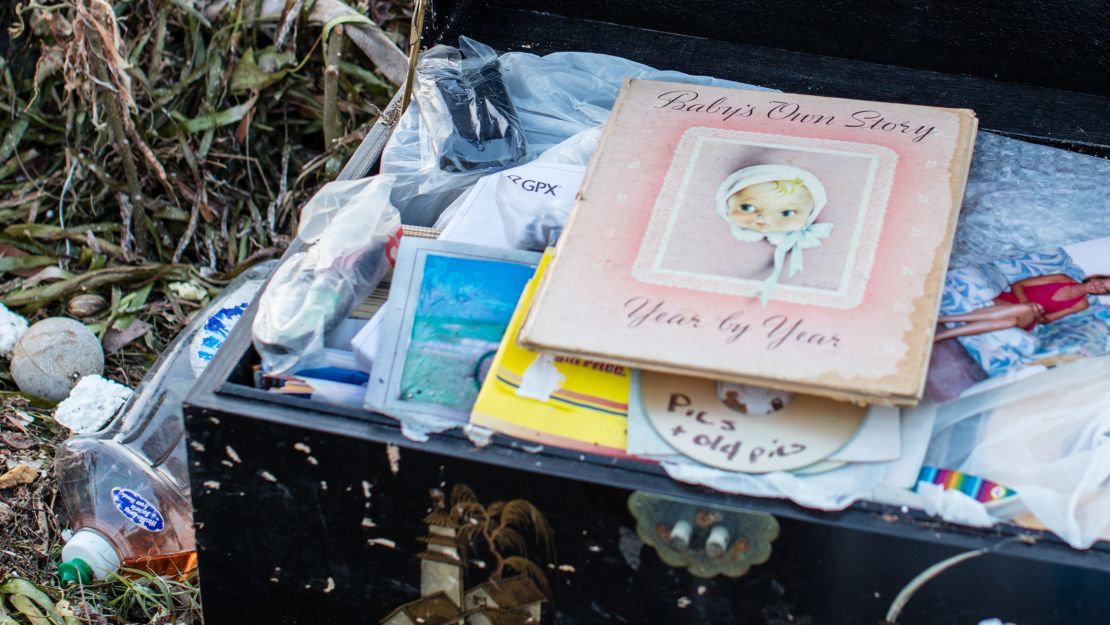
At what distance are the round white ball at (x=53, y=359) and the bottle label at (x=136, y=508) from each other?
0.98 feet

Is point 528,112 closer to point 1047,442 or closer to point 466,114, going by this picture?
point 466,114

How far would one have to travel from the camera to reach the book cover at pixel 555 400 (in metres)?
0.93

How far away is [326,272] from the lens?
1074 mm

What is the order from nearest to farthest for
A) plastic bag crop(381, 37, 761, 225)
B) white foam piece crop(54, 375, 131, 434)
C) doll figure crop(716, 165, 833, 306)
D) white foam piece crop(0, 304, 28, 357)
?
doll figure crop(716, 165, 833, 306) < plastic bag crop(381, 37, 761, 225) < white foam piece crop(54, 375, 131, 434) < white foam piece crop(0, 304, 28, 357)

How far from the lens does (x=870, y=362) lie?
0.88 m

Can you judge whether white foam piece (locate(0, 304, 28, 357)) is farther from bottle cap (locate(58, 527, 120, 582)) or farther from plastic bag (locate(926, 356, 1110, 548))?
plastic bag (locate(926, 356, 1110, 548))

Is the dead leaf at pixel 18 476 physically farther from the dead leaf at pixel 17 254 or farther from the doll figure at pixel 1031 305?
the doll figure at pixel 1031 305

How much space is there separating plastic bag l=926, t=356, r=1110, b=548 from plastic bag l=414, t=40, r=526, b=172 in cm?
56

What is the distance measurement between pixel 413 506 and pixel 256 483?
14cm

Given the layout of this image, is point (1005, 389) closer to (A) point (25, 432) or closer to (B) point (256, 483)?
(B) point (256, 483)

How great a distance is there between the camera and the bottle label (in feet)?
4.22

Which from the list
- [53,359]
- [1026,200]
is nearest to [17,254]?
[53,359]

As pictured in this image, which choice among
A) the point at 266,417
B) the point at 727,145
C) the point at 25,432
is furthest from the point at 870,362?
the point at 25,432

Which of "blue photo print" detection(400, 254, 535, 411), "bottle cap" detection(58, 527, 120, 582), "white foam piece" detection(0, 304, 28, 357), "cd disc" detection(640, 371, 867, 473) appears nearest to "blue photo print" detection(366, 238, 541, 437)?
"blue photo print" detection(400, 254, 535, 411)
